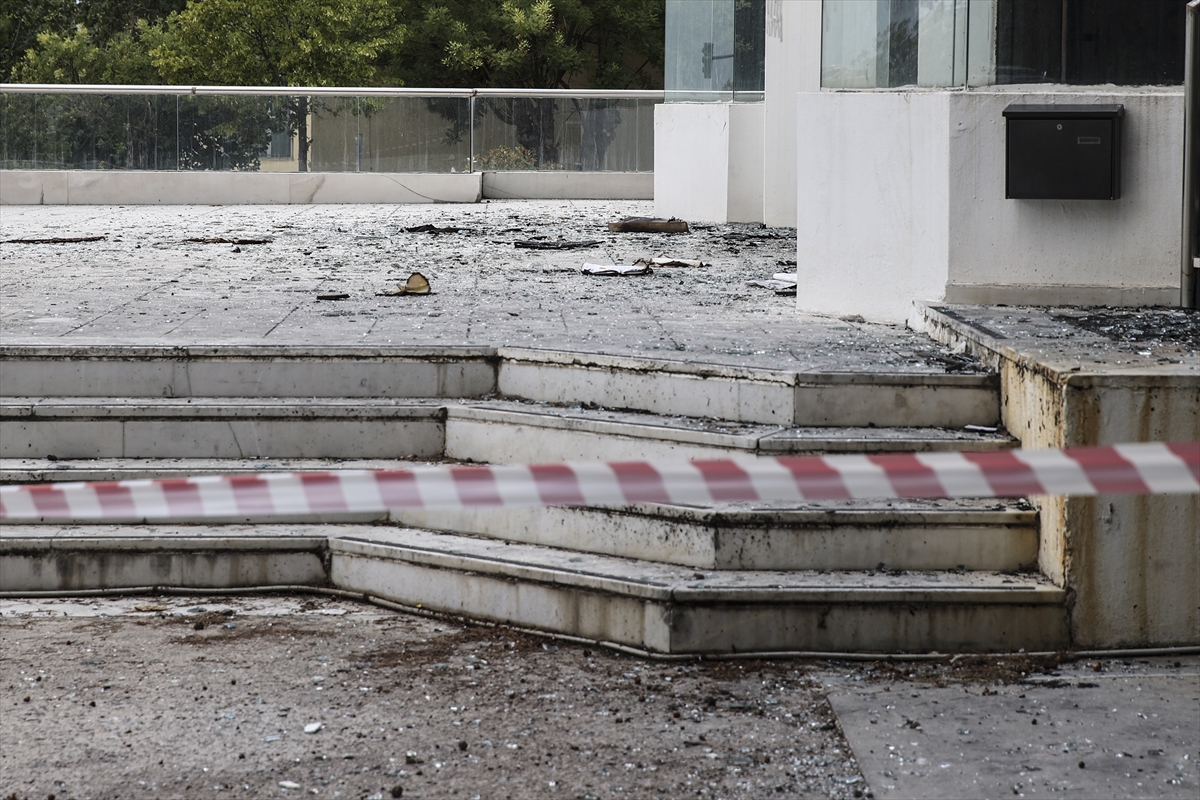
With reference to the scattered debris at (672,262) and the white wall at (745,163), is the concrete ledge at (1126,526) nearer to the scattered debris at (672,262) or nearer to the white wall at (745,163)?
the scattered debris at (672,262)

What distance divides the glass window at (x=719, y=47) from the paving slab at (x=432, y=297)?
5.63ft

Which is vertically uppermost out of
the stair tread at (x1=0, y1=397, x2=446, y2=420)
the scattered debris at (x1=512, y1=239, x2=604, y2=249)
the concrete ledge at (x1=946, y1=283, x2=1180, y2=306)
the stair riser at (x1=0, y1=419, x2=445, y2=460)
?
the scattered debris at (x1=512, y1=239, x2=604, y2=249)

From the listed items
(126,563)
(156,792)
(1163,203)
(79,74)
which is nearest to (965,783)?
(156,792)

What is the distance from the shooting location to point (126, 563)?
16.1ft

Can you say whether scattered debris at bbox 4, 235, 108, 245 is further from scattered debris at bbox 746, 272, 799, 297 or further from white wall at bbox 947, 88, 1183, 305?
white wall at bbox 947, 88, 1183, 305

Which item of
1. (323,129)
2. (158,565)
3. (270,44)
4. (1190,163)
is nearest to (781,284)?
(1190,163)

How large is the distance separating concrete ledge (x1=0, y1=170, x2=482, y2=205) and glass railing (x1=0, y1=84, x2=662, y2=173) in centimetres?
21

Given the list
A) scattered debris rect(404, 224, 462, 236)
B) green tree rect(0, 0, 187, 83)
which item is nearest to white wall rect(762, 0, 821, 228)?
scattered debris rect(404, 224, 462, 236)

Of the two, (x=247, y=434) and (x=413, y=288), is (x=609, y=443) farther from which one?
(x=413, y=288)

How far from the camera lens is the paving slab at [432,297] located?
5.90 metres

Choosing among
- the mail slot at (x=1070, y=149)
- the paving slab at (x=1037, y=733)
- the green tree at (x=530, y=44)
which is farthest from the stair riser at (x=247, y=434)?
the green tree at (x=530, y=44)

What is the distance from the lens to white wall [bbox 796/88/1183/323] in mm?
6027

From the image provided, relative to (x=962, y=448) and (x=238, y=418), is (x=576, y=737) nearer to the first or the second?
(x=962, y=448)

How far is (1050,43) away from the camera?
612 centimetres
